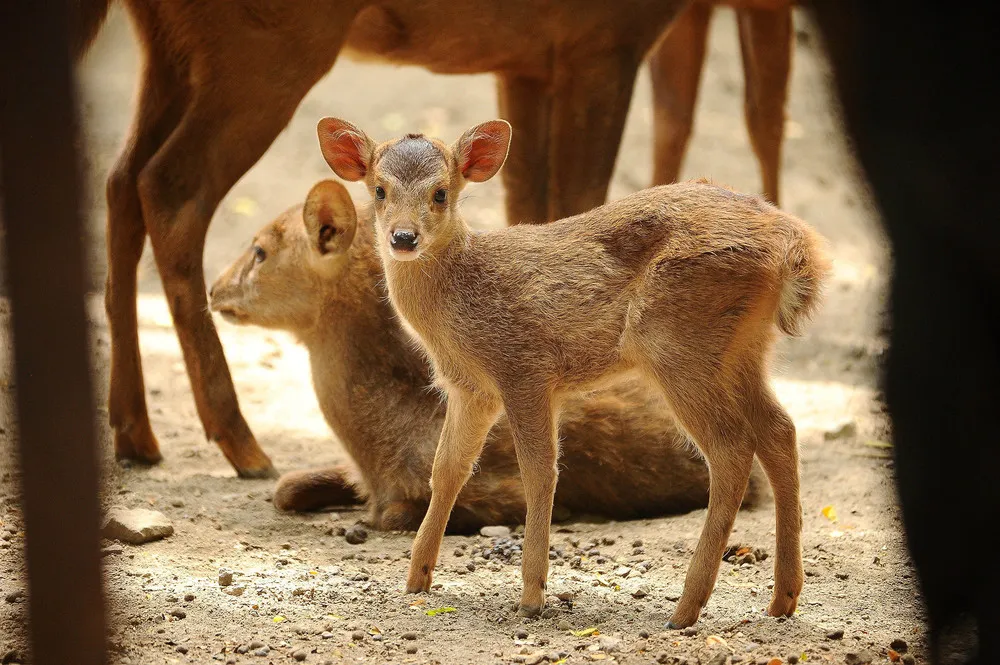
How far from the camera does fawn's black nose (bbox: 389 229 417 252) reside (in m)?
3.72

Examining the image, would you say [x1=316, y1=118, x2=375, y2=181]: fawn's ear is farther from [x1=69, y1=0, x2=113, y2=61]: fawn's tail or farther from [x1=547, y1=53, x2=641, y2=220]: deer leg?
[x1=547, y1=53, x2=641, y2=220]: deer leg

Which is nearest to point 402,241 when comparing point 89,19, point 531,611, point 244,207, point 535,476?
point 535,476

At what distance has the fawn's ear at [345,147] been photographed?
13.5 feet

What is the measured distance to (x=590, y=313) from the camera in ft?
12.9

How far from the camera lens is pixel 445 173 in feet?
13.1

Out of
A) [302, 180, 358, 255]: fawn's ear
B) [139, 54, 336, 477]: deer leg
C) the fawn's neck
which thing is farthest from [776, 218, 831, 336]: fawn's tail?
[139, 54, 336, 477]: deer leg

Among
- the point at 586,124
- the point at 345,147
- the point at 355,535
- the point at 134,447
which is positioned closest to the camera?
the point at 345,147

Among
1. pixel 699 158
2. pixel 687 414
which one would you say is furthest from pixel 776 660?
pixel 699 158

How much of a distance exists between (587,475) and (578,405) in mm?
298

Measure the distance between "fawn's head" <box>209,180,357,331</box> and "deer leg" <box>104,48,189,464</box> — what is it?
523 mm

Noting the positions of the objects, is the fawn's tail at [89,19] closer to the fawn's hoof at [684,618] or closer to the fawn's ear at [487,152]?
the fawn's ear at [487,152]

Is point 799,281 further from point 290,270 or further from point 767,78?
point 767,78

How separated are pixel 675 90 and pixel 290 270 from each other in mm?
3505

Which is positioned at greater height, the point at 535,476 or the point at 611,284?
the point at 611,284
